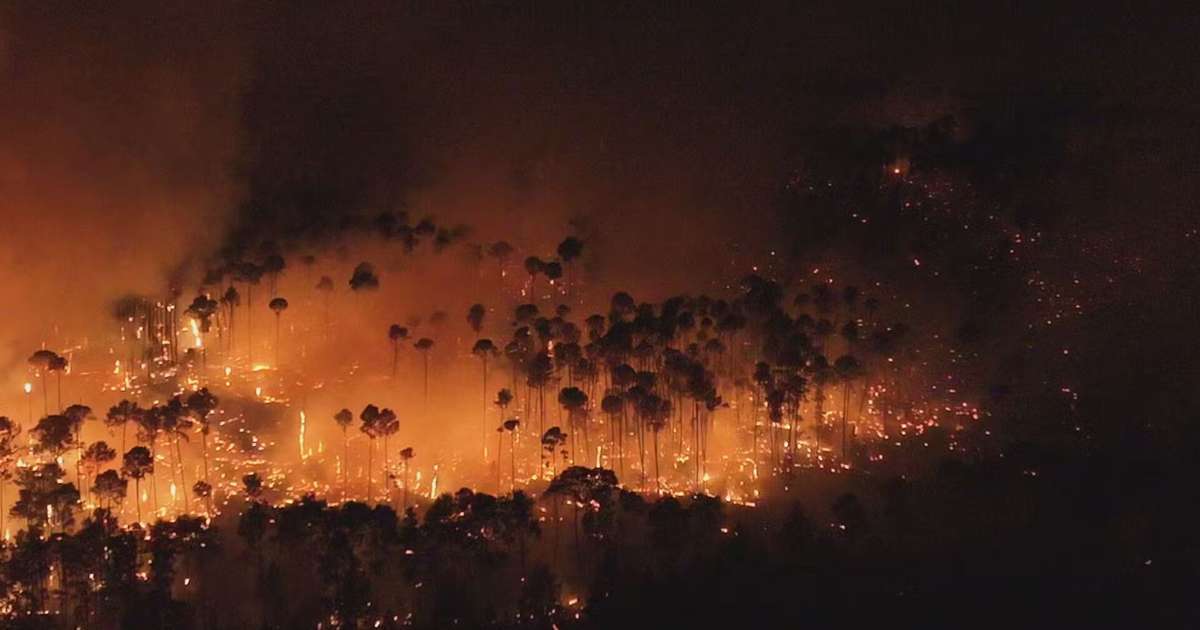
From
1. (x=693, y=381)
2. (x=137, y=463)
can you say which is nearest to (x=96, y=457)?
(x=137, y=463)

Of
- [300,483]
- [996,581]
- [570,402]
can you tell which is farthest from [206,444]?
[996,581]

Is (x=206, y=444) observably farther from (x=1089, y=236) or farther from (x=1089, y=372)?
(x=1089, y=236)

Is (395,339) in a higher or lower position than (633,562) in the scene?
higher

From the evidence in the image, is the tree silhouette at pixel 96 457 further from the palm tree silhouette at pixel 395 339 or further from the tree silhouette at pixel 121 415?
the palm tree silhouette at pixel 395 339

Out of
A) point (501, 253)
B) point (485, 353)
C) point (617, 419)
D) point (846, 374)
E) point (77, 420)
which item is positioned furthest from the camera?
point (501, 253)

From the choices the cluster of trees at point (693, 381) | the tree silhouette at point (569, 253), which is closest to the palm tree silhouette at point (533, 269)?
the tree silhouette at point (569, 253)

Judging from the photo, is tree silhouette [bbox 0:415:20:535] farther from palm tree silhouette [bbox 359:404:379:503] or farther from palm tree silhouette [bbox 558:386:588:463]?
palm tree silhouette [bbox 558:386:588:463]

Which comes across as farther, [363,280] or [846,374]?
[363,280]

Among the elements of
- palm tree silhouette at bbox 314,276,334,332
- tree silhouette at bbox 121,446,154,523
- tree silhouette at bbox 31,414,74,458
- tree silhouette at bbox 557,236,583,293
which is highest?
tree silhouette at bbox 557,236,583,293

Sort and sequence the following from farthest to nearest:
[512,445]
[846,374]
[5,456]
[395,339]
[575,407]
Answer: [395,339] < [846,374] < [512,445] < [575,407] < [5,456]

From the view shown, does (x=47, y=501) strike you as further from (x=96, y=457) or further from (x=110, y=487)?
(x=96, y=457)

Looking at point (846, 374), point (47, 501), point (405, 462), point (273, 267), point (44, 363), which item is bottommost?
point (47, 501)

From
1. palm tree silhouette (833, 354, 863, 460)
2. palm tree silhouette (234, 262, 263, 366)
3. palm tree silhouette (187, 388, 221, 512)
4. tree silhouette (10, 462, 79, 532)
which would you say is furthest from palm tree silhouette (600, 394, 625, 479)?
palm tree silhouette (234, 262, 263, 366)
